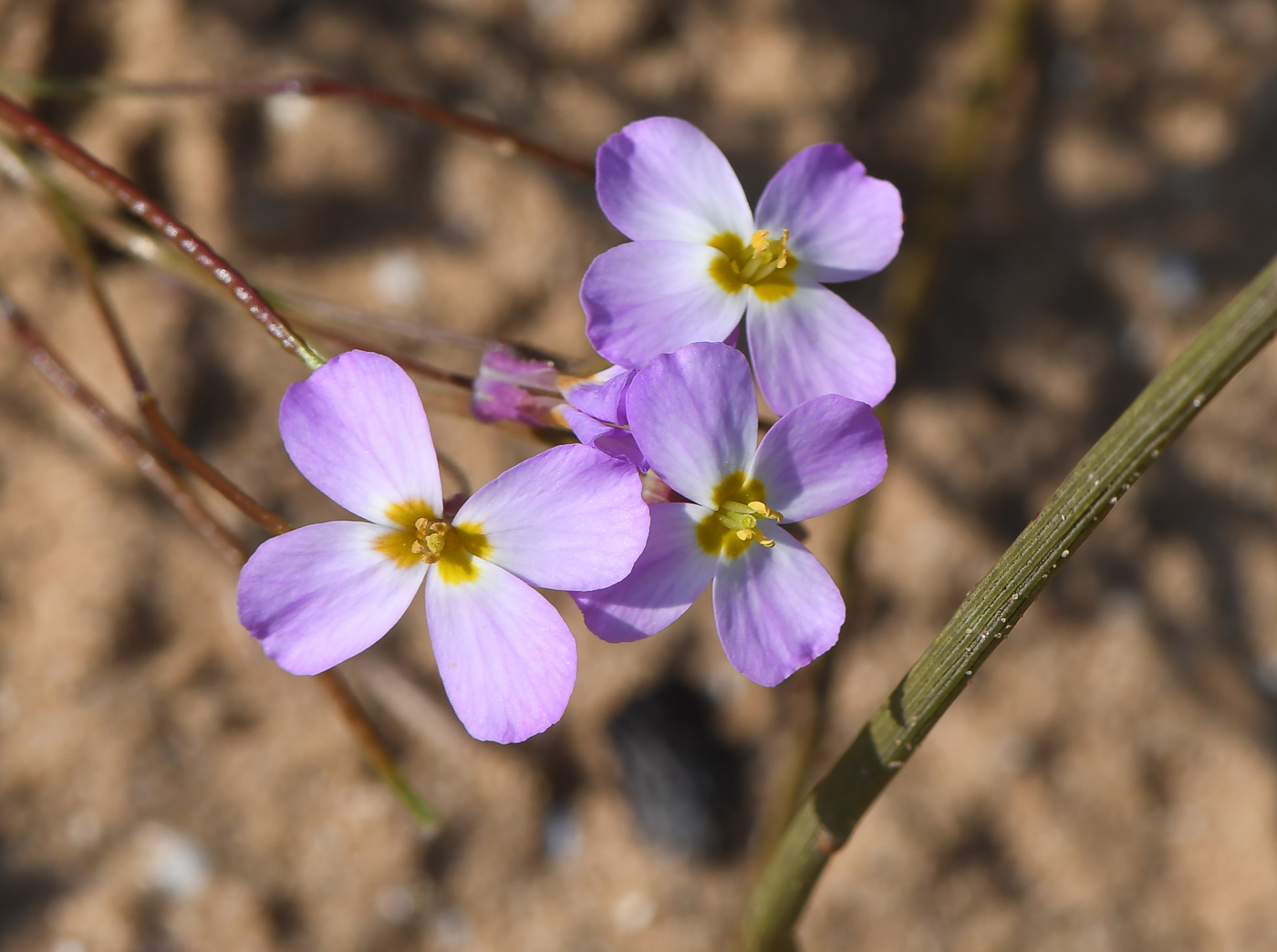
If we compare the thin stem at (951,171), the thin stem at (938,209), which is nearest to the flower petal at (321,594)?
the thin stem at (938,209)

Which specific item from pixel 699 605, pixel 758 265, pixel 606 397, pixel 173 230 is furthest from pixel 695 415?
pixel 699 605

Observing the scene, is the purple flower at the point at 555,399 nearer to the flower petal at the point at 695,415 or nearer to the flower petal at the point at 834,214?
the flower petal at the point at 695,415

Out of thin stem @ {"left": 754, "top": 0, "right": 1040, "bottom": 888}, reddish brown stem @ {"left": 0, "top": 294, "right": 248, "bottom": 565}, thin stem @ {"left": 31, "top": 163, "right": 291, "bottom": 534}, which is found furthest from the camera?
thin stem @ {"left": 754, "top": 0, "right": 1040, "bottom": 888}

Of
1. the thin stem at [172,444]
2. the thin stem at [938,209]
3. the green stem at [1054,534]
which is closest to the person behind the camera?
the green stem at [1054,534]

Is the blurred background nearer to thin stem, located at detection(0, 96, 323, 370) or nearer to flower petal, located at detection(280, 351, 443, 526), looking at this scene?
thin stem, located at detection(0, 96, 323, 370)

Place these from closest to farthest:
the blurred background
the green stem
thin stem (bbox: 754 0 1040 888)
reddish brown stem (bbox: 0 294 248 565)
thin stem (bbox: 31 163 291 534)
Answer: the green stem < thin stem (bbox: 31 163 291 534) < reddish brown stem (bbox: 0 294 248 565) < the blurred background < thin stem (bbox: 754 0 1040 888)

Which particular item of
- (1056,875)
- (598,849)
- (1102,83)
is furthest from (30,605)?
(1102,83)

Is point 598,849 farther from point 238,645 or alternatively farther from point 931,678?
point 931,678

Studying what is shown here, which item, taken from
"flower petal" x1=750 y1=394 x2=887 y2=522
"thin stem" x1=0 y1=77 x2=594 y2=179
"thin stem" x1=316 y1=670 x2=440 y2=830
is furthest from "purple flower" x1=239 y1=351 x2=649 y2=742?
"thin stem" x1=0 y1=77 x2=594 y2=179
